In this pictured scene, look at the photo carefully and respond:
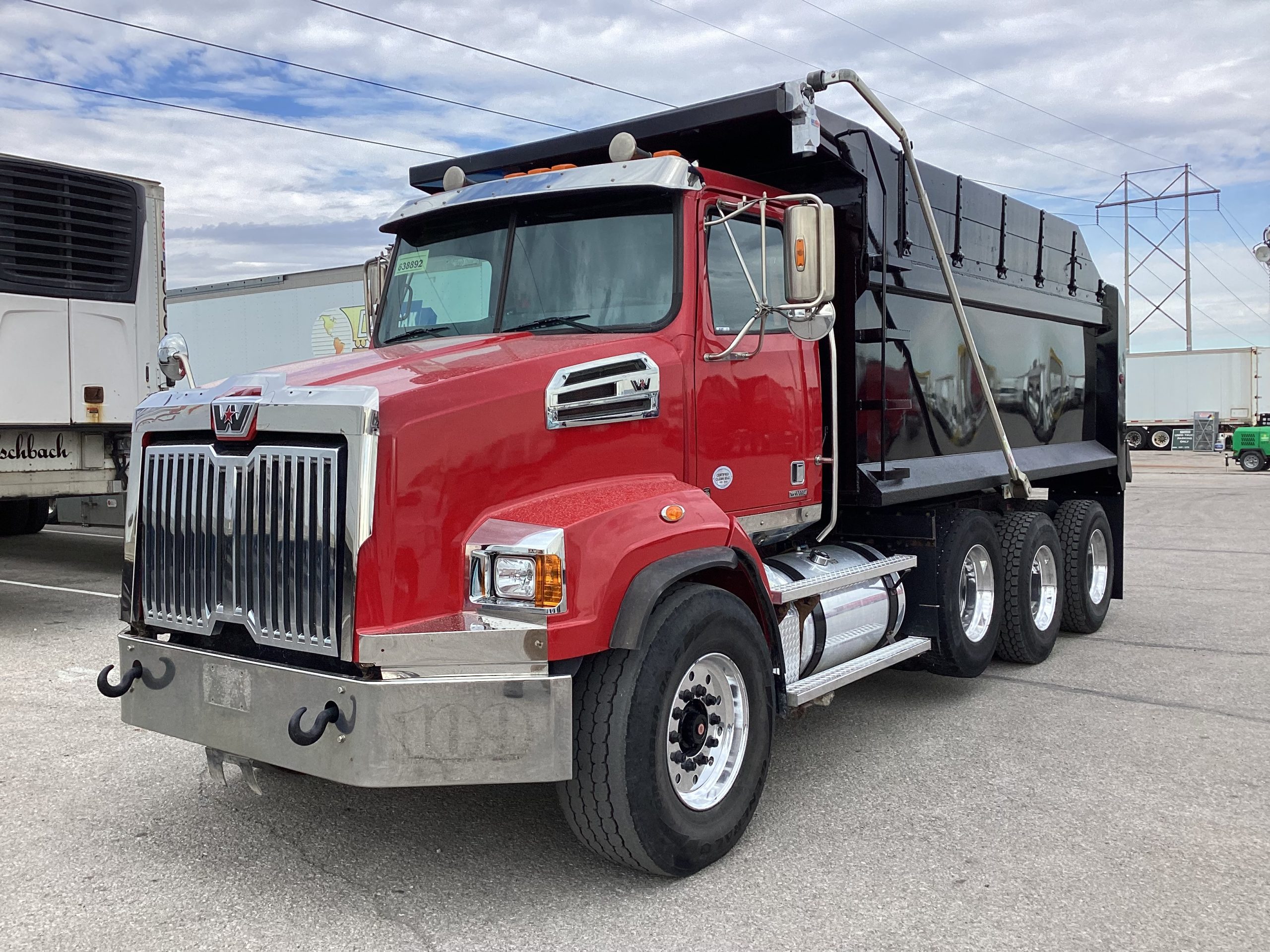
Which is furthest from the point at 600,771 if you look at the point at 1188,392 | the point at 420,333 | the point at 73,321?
the point at 1188,392

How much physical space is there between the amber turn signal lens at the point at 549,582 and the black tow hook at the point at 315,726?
2.41 feet

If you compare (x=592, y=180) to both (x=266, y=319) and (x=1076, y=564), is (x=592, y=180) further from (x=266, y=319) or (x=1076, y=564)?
(x=266, y=319)

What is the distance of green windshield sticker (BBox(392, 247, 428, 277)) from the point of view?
5387mm

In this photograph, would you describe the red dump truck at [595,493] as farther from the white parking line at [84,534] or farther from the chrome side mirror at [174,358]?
the white parking line at [84,534]

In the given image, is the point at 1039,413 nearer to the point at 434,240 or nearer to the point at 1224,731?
the point at 1224,731

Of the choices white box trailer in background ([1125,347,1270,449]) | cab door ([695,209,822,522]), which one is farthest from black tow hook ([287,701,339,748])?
white box trailer in background ([1125,347,1270,449])

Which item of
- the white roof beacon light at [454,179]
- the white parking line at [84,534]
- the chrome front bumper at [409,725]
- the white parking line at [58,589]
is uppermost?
the white roof beacon light at [454,179]

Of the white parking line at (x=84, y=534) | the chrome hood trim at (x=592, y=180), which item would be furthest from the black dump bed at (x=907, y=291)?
the white parking line at (x=84, y=534)

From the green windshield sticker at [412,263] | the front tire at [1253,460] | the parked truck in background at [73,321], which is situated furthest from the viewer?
the front tire at [1253,460]

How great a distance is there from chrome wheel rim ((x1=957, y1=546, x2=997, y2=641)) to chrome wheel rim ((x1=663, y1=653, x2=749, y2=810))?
2.91 m

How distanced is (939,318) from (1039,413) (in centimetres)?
200

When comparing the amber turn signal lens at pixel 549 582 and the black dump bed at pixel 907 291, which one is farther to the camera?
the black dump bed at pixel 907 291

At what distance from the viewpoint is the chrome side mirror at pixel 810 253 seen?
4.52 metres

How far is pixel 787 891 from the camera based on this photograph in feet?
13.2
